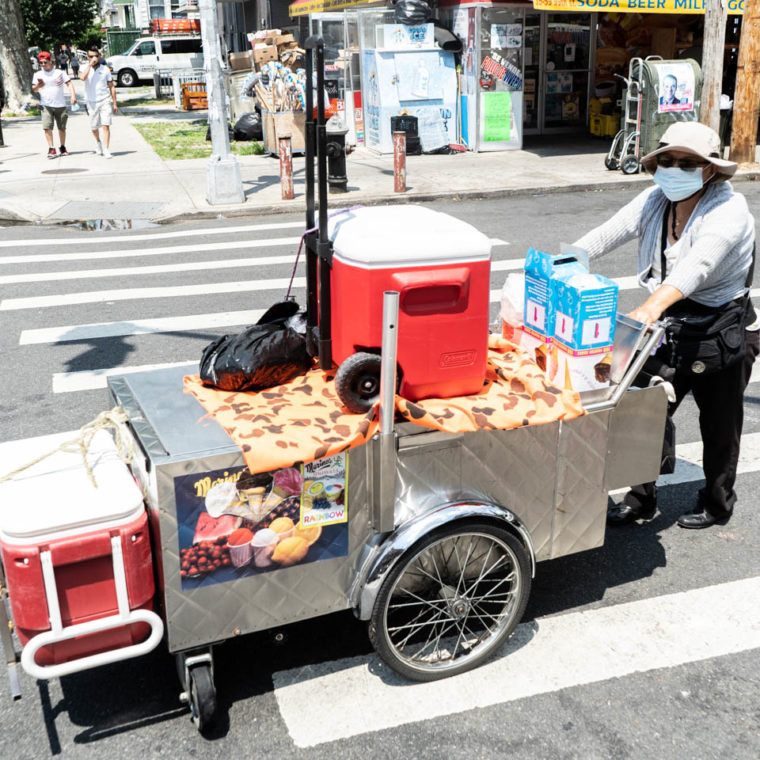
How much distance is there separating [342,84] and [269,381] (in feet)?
60.4

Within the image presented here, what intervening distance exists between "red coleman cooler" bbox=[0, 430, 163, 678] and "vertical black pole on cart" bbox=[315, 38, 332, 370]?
3.12 ft

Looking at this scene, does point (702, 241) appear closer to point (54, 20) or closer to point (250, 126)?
point (250, 126)

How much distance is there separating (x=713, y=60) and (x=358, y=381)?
15.1 meters

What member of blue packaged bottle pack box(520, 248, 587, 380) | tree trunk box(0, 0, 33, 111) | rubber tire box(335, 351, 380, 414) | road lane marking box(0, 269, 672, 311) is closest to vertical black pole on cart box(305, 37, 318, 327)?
rubber tire box(335, 351, 380, 414)

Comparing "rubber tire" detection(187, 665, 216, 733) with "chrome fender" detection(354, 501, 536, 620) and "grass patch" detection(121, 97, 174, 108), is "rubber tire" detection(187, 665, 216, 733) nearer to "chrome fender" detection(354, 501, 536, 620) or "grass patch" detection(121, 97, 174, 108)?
"chrome fender" detection(354, 501, 536, 620)

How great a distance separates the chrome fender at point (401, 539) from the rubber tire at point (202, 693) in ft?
1.92

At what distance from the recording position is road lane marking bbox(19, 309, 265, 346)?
7922 millimetres

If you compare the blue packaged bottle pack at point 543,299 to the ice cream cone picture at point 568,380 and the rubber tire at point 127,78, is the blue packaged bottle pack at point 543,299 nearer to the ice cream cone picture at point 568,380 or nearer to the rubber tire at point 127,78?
the ice cream cone picture at point 568,380

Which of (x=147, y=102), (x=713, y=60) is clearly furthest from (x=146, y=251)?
(x=147, y=102)

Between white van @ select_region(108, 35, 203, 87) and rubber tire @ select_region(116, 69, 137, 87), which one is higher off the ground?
white van @ select_region(108, 35, 203, 87)

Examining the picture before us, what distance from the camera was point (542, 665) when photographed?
3.66m

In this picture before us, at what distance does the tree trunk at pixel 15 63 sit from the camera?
29891 mm

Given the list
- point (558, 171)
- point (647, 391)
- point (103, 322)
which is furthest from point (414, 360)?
point (558, 171)

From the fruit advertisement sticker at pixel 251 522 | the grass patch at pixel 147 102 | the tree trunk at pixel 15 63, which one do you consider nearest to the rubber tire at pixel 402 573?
the fruit advertisement sticker at pixel 251 522
